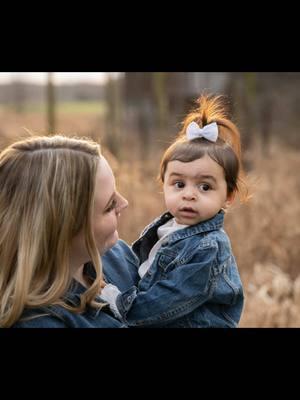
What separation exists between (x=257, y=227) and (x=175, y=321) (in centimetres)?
421

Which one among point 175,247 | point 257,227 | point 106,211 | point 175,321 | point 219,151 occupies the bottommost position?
point 257,227

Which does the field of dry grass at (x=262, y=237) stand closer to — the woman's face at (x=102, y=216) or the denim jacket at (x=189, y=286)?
the denim jacket at (x=189, y=286)

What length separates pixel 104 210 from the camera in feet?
5.94

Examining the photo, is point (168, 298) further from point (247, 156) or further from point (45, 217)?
point (247, 156)

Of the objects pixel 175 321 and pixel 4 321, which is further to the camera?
pixel 175 321

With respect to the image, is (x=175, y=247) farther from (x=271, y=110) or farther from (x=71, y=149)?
(x=271, y=110)

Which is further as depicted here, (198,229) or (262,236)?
(262,236)

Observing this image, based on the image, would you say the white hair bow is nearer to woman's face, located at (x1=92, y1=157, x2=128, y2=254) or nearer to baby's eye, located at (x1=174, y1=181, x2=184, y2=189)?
baby's eye, located at (x1=174, y1=181, x2=184, y2=189)

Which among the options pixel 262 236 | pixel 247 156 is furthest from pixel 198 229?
pixel 247 156

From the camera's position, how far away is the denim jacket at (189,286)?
1.91 m

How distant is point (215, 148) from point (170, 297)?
1.58ft

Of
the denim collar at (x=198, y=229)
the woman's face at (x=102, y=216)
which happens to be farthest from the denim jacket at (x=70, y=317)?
the denim collar at (x=198, y=229)

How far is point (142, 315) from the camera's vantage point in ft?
6.25
